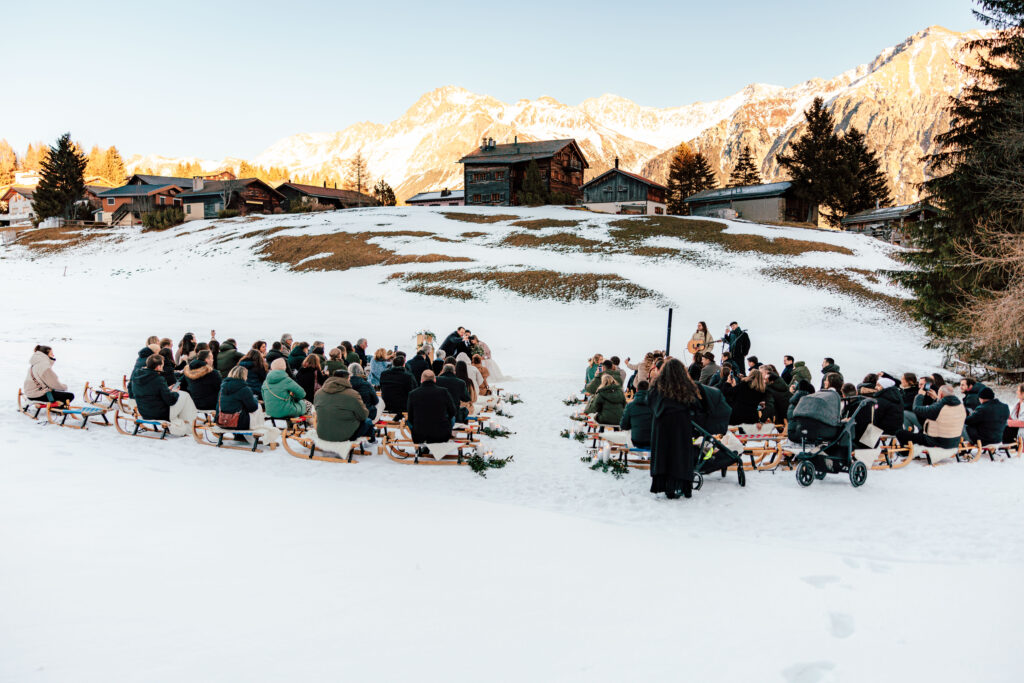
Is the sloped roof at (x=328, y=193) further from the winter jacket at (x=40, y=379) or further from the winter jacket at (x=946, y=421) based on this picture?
the winter jacket at (x=946, y=421)

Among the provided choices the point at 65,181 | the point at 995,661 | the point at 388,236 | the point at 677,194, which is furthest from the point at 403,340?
the point at 65,181

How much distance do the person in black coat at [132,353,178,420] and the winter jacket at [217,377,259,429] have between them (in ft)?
4.00

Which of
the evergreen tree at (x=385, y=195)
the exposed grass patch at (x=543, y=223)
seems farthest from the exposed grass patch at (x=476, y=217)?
the evergreen tree at (x=385, y=195)

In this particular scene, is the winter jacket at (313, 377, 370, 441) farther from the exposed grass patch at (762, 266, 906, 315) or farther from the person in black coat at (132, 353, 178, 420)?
the exposed grass patch at (762, 266, 906, 315)

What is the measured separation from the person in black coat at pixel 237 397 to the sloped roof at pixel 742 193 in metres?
70.3

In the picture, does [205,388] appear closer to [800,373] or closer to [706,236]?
[800,373]

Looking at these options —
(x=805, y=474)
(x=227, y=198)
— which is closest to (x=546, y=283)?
(x=805, y=474)

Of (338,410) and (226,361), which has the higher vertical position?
(226,361)

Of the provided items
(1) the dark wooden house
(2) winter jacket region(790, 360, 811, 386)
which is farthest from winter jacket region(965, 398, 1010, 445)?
(1) the dark wooden house

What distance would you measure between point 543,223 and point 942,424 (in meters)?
47.6

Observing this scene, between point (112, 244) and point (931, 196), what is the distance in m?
74.5

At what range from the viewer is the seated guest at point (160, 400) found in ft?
34.7

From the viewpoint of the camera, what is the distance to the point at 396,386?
38.4ft

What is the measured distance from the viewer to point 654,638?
4.91 metres
